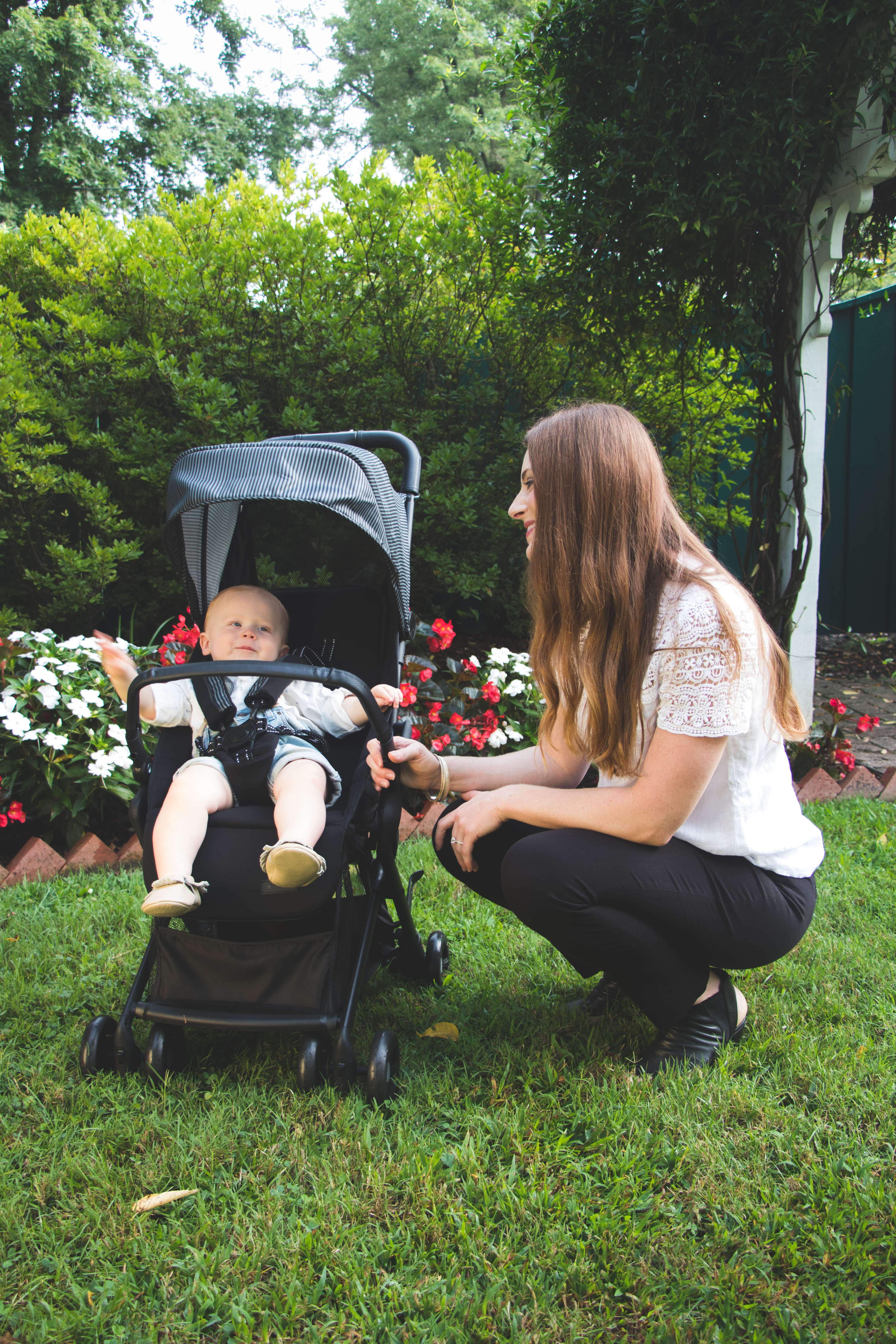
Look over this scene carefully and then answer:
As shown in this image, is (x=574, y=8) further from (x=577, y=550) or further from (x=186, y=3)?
(x=186, y=3)

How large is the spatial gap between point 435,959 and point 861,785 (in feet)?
7.84

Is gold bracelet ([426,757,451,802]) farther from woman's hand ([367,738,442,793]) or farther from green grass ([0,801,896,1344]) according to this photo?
green grass ([0,801,896,1344])

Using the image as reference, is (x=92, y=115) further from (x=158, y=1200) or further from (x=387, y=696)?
(x=158, y=1200)

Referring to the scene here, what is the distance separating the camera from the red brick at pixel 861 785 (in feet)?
12.0

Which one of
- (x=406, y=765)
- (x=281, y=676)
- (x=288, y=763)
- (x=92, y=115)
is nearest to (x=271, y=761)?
(x=288, y=763)

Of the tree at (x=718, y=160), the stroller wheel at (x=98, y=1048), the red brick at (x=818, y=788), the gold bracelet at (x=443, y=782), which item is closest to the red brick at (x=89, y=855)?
the stroller wheel at (x=98, y=1048)

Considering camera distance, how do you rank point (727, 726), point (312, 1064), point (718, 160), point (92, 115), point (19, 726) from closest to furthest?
point (727, 726) < point (312, 1064) < point (19, 726) < point (718, 160) < point (92, 115)

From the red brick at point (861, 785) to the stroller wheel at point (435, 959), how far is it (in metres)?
2.21

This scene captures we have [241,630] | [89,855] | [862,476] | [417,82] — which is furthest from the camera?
[417,82]

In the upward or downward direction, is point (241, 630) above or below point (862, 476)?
below

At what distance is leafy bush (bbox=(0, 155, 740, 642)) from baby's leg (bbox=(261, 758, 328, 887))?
5.18 ft

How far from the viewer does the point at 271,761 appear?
200 cm

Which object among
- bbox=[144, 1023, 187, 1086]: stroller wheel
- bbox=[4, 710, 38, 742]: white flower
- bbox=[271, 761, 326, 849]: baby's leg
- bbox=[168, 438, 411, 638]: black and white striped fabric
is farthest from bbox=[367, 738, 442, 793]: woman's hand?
bbox=[4, 710, 38, 742]: white flower

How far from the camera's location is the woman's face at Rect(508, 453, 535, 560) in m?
1.73
